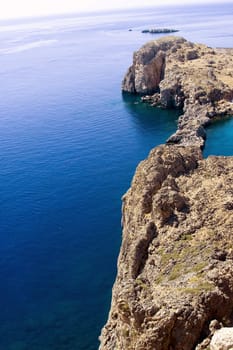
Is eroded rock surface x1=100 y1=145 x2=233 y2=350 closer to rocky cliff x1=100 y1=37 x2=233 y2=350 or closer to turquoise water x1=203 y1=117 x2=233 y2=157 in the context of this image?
rocky cliff x1=100 y1=37 x2=233 y2=350

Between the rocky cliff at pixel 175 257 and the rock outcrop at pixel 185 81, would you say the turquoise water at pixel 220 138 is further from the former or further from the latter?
the rocky cliff at pixel 175 257

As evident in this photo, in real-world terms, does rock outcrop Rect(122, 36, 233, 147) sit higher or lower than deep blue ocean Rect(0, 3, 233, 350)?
higher

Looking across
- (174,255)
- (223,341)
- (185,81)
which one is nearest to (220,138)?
(185,81)

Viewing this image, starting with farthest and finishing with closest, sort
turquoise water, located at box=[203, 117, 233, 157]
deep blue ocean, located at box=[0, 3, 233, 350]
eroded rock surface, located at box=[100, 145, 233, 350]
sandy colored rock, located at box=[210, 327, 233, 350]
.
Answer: turquoise water, located at box=[203, 117, 233, 157], deep blue ocean, located at box=[0, 3, 233, 350], eroded rock surface, located at box=[100, 145, 233, 350], sandy colored rock, located at box=[210, 327, 233, 350]

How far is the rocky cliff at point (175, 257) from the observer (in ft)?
92.2

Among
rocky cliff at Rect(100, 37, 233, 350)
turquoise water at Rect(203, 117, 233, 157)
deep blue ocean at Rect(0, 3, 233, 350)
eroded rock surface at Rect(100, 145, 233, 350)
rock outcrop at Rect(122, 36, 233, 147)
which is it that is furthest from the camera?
rock outcrop at Rect(122, 36, 233, 147)

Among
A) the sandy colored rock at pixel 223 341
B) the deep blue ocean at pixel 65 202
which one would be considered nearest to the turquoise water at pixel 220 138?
the deep blue ocean at pixel 65 202

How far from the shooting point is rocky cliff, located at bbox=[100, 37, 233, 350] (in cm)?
2811

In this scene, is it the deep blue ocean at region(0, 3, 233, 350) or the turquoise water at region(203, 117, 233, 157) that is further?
the turquoise water at region(203, 117, 233, 157)

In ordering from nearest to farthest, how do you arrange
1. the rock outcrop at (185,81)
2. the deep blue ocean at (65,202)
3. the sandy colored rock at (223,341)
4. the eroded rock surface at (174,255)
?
1. the sandy colored rock at (223,341)
2. the eroded rock surface at (174,255)
3. the deep blue ocean at (65,202)
4. the rock outcrop at (185,81)

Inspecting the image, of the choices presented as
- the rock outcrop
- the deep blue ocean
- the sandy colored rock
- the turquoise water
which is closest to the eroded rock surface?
the sandy colored rock

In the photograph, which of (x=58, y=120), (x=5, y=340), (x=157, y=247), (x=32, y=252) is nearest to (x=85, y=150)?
(x=58, y=120)

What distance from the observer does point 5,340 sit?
49.4 meters

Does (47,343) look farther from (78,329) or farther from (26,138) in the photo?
(26,138)
